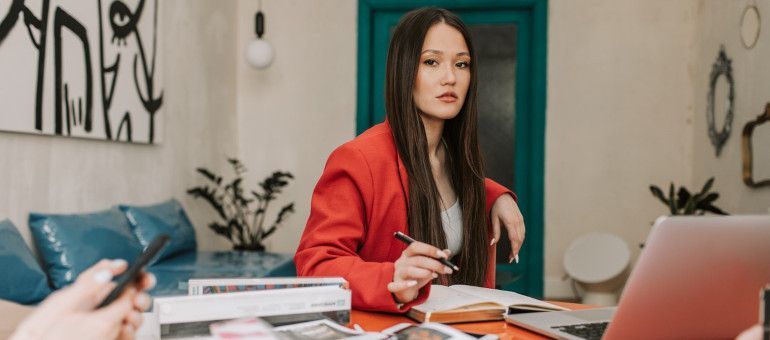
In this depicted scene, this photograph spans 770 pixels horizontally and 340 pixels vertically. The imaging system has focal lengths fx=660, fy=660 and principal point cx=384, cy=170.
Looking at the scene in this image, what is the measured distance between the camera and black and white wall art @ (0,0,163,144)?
8.45 ft

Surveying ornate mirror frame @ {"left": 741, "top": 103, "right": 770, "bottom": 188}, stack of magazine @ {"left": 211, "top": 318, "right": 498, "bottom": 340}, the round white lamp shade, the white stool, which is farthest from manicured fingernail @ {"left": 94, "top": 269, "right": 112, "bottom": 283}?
the round white lamp shade

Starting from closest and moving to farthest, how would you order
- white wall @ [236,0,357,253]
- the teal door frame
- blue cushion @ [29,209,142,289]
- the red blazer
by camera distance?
the red blazer → blue cushion @ [29,209,142,289] → the teal door frame → white wall @ [236,0,357,253]

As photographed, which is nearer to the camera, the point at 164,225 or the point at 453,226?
the point at 453,226

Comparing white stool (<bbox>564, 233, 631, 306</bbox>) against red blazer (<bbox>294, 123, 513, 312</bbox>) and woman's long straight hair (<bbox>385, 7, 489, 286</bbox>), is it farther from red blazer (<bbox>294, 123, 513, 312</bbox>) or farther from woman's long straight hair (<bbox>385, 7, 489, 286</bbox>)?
red blazer (<bbox>294, 123, 513, 312</bbox>)

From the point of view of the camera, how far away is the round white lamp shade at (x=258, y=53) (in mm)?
4723

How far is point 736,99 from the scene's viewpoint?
373cm

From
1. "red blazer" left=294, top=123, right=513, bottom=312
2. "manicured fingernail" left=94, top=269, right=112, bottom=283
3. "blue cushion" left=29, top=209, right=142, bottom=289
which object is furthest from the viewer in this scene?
"blue cushion" left=29, top=209, right=142, bottom=289

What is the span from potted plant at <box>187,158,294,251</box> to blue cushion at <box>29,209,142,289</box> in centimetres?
132

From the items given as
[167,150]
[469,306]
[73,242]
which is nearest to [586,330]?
[469,306]

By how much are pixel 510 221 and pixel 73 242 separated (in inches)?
75.6

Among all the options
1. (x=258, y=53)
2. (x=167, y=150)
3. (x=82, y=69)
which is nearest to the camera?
(x=82, y=69)

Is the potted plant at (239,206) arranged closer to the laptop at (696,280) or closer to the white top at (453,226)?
the white top at (453,226)

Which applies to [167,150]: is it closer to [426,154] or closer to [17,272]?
[17,272]

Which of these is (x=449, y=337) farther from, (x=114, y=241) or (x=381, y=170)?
(x=114, y=241)
